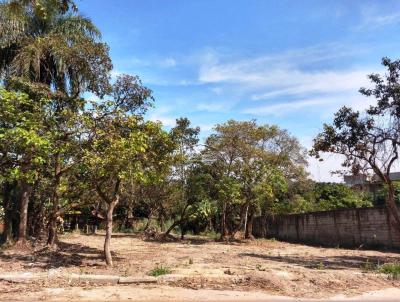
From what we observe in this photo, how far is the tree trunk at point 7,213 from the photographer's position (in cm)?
1956

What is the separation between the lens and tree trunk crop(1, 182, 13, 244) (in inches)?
770

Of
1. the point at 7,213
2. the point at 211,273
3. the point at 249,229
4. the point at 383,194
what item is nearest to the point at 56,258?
the point at 211,273

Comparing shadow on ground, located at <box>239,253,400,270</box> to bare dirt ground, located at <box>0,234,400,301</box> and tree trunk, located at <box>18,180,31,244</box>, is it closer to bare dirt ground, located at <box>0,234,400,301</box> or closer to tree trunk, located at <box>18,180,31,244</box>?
bare dirt ground, located at <box>0,234,400,301</box>

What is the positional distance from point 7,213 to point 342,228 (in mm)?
15873

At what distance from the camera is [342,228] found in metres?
23.9

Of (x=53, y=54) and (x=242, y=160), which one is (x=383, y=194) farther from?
(x=53, y=54)

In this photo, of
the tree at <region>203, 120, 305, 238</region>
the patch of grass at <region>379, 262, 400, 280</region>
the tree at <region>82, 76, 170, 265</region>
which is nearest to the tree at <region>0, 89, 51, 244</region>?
the tree at <region>82, 76, 170, 265</region>

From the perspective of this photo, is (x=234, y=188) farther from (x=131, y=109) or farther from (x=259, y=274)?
(x=259, y=274)

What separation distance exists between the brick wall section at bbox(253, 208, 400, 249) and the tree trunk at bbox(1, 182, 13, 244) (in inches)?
609

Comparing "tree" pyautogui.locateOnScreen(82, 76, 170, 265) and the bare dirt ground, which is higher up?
"tree" pyautogui.locateOnScreen(82, 76, 170, 265)

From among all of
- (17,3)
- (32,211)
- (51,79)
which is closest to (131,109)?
(51,79)

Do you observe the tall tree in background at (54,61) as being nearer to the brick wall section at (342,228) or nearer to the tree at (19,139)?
the tree at (19,139)

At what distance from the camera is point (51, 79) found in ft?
59.0

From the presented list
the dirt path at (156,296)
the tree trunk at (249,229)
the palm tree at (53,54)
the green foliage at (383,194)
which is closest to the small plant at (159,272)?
the dirt path at (156,296)
